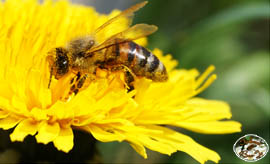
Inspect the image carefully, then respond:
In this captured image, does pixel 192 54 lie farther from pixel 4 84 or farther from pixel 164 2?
pixel 4 84

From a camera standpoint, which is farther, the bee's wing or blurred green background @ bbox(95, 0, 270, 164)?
Answer: blurred green background @ bbox(95, 0, 270, 164)

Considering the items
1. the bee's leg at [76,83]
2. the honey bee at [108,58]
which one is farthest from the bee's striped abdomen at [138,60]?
the bee's leg at [76,83]

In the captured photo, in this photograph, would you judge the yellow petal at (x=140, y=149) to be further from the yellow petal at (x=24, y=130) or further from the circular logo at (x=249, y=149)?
the circular logo at (x=249, y=149)

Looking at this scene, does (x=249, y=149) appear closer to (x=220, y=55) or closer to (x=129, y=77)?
(x=129, y=77)

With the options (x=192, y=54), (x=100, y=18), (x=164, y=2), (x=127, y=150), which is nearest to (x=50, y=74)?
(x=100, y=18)

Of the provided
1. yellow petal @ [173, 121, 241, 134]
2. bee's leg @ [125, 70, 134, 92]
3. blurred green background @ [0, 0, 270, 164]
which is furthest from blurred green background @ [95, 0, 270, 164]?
bee's leg @ [125, 70, 134, 92]

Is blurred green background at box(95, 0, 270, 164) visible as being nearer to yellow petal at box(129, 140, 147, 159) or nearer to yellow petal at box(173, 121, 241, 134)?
yellow petal at box(173, 121, 241, 134)
